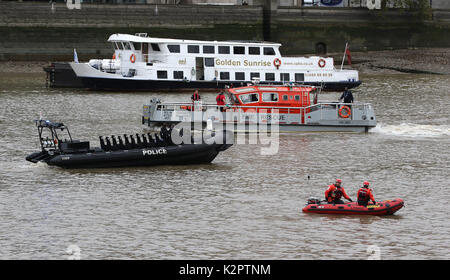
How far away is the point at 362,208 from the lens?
21922 millimetres

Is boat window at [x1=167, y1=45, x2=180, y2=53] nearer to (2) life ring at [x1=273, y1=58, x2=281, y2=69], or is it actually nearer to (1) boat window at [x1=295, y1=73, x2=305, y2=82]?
(2) life ring at [x1=273, y1=58, x2=281, y2=69]

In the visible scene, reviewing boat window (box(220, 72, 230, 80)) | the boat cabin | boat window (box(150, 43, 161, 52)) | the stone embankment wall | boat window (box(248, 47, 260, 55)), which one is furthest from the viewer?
the stone embankment wall

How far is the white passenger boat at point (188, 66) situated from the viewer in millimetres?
53844

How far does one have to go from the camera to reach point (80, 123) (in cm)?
3916

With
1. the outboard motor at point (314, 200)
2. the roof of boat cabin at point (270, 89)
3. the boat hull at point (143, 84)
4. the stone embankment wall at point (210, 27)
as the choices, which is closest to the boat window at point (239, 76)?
the boat hull at point (143, 84)

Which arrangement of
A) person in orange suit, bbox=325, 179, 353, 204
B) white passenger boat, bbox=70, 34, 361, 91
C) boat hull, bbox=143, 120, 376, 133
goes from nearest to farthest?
1. person in orange suit, bbox=325, 179, 353, 204
2. boat hull, bbox=143, 120, 376, 133
3. white passenger boat, bbox=70, 34, 361, 91

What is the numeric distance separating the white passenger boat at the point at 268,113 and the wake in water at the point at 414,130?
1.27 m

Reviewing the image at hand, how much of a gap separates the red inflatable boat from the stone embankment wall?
4976cm

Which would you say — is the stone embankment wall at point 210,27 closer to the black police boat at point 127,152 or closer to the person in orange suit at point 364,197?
the black police boat at point 127,152

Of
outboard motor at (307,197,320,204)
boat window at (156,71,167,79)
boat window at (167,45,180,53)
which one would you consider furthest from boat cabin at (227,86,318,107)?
boat window at (156,71,167,79)

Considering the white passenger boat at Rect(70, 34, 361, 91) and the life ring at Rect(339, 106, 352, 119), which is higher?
the white passenger boat at Rect(70, 34, 361, 91)

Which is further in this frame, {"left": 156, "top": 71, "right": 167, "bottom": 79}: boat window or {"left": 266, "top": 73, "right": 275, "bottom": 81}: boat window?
{"left": 266, "top": 73, "right": 275, "bottom": 81}: boat window

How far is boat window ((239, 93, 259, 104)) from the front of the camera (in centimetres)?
3569
